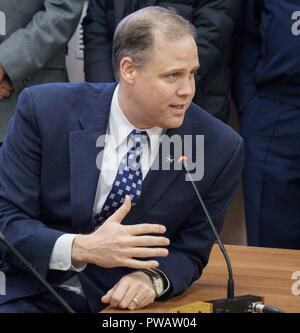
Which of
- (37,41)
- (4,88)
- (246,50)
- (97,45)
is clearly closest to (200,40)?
(246,50)

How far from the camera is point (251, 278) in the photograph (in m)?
2.62

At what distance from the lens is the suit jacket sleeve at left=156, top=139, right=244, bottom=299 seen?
2561 millimetres

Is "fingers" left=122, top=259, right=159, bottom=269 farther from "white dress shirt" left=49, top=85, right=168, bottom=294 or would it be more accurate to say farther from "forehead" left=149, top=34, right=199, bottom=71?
"forehead" left=149, top=34, right=199, bottom=71

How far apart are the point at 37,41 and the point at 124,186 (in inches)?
46.5

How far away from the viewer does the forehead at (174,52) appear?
8.39 feet

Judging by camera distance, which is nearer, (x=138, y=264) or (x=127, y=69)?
(x=138, y=264)

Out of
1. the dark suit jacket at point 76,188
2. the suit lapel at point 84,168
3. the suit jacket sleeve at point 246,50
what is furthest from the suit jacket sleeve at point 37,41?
the suit lapel at point 84,168

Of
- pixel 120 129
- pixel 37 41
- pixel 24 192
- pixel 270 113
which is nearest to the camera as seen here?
pixel 24 192

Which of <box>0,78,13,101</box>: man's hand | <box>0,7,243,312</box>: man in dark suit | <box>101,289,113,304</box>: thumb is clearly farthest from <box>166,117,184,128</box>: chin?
<box>0,78,13,101</box>: man's hand

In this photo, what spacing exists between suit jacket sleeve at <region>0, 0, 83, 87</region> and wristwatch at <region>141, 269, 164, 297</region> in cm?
135

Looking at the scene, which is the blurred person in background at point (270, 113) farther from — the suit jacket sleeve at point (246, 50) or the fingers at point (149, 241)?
the fingers at point (149, 241)

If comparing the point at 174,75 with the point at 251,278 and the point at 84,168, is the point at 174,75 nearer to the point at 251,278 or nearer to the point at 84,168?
the point at 84,168

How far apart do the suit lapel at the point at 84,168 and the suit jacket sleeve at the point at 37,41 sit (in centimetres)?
102
